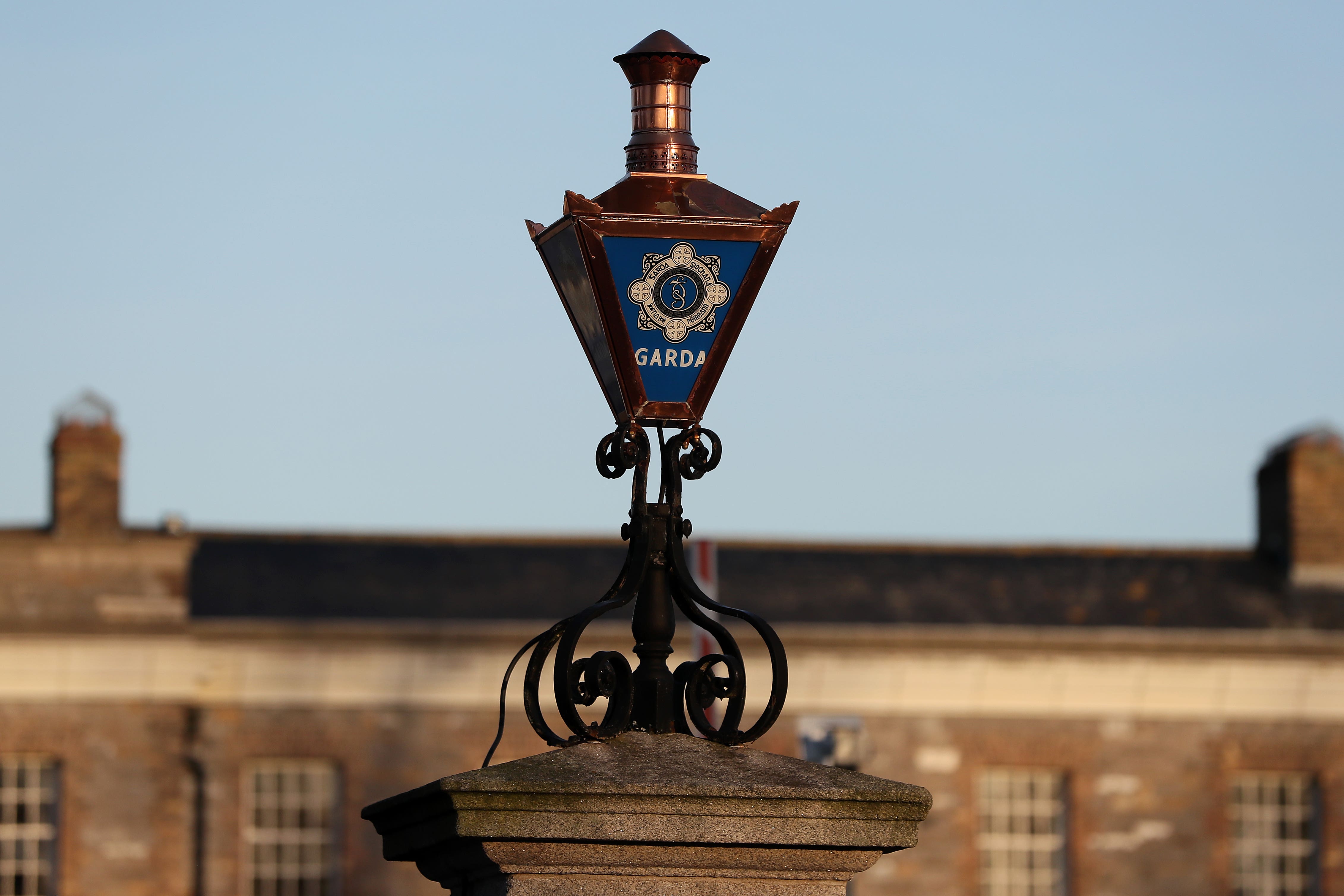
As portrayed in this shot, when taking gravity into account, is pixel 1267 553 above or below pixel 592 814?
above

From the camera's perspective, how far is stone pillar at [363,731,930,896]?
4645mm

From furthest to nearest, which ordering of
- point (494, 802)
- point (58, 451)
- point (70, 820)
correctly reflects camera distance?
point (58, 451), point (70, 820), point (494, 802)

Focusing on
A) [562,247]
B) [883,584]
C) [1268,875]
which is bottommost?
[1268,875]

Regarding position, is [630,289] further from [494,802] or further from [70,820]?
[70,820]

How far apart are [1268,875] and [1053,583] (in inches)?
177

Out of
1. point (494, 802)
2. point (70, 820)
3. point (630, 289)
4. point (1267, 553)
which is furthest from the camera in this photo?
point (1267, 553)

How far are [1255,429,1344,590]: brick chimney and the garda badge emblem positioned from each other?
26354mm

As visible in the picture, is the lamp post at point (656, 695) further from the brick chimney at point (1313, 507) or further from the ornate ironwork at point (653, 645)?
the brick chimney at point (1313, 507)

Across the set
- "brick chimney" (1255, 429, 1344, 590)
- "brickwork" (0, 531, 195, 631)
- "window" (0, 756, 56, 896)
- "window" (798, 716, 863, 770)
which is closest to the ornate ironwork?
"window" (798, 716, 863, 770)

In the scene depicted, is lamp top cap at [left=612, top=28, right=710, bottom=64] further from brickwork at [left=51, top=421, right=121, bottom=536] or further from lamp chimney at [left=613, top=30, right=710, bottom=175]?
brickwork at [left=51, top=421, right=121, bottom=536]

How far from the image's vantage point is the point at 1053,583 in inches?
1184

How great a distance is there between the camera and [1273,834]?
2822 cm

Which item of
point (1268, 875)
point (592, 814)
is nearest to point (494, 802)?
point (592, 814)

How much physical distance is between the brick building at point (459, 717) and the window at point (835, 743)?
35.5 ft
